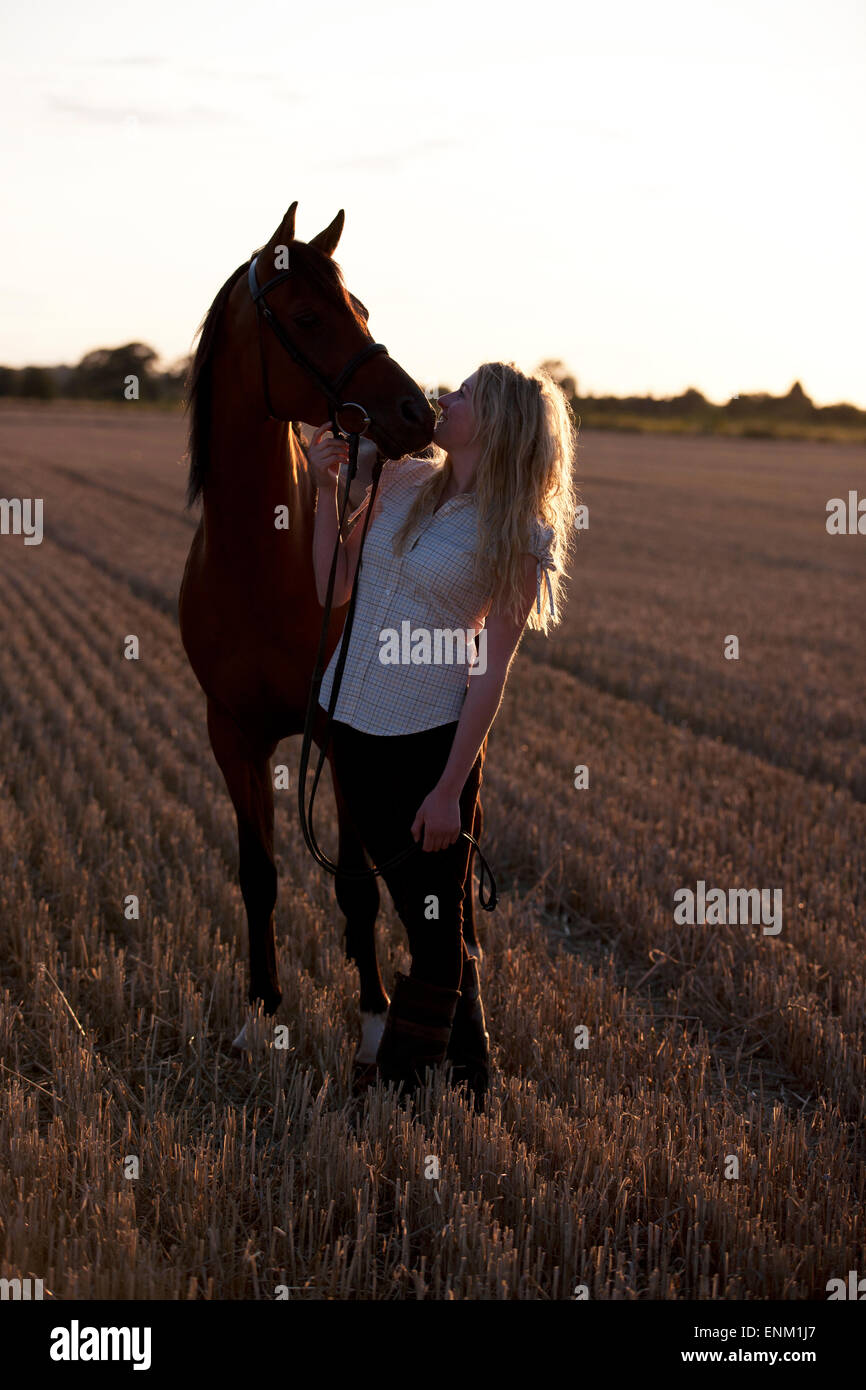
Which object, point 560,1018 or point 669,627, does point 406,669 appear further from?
point 669,627

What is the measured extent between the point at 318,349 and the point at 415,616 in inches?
33.8

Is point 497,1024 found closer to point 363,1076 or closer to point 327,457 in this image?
point 363,1076

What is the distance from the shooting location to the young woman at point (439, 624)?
3.12 metres

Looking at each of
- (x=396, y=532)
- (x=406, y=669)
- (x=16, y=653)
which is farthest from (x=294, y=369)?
(x=16, y=653)

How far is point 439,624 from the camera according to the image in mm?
3312

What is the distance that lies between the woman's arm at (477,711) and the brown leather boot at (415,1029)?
499 mm

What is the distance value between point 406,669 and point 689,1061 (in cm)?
184

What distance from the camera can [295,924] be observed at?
5.11m

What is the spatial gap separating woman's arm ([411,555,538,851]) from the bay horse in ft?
1.78

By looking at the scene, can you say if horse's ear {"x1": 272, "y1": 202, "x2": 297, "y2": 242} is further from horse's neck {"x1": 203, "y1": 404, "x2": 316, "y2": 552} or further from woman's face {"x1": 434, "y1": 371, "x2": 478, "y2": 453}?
woman's face {"x1": 434, "y1": 371, "x2": 478, "y2": 453}

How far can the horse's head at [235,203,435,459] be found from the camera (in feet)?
10.9

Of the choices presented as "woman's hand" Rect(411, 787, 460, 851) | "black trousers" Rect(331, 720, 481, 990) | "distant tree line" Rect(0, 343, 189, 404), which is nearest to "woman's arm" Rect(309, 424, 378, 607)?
"black trousers" Rect(331, 720, 481, 990)

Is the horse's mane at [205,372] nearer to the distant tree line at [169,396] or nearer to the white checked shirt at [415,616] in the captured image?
the white checked shirt at [415,616]
